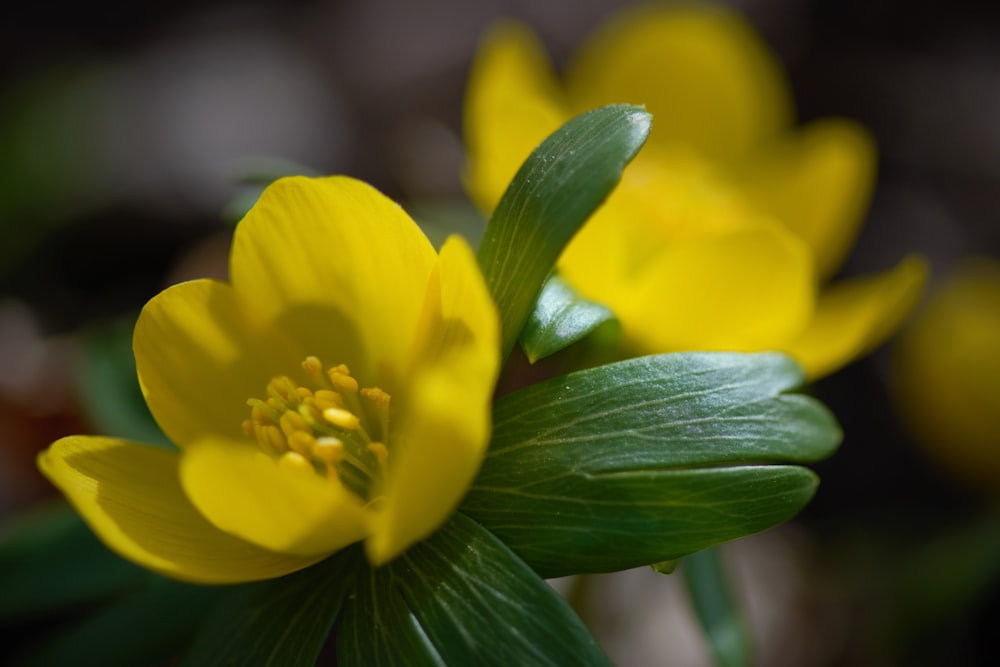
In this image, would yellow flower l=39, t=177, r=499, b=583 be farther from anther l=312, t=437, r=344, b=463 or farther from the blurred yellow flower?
the blurred yellow flower

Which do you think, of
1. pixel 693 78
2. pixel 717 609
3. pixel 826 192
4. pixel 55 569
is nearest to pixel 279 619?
pixel 55 569

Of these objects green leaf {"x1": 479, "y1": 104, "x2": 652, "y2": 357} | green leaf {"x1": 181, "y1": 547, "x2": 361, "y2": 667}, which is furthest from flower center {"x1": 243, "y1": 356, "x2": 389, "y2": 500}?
green leaf {"x1": 479, "y1": 104, "x2": 652, "y2": 357}

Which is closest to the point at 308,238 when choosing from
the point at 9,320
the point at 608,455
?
the point at 608,455

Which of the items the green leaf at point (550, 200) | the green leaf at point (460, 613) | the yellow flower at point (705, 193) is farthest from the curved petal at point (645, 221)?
the green leaf at point (460, 613)

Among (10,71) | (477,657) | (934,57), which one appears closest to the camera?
(477,657)

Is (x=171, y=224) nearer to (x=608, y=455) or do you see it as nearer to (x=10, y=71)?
(x=10, y=71)
